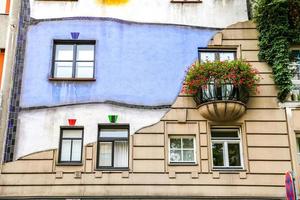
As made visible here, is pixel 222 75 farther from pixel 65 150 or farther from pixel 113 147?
pixel 65 150

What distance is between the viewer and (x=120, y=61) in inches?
703

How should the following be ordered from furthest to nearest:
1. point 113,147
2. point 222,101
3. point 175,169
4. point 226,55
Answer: point 226,55 → point 113,147 → point 222,101 → point 175,169

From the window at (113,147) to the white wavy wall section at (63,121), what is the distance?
0.96 feet

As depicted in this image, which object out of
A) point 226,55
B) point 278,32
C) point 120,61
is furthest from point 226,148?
point 120,61

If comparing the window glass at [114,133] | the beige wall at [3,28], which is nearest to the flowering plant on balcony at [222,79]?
the window glass at [114,133]

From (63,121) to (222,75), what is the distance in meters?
6.18

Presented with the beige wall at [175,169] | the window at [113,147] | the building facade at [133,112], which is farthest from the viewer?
the window at [113,147]

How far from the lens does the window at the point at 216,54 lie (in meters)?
18.2

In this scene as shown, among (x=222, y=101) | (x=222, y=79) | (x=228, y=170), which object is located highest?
(x=222, y=79)

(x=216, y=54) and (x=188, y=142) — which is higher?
(x=216, y=54)

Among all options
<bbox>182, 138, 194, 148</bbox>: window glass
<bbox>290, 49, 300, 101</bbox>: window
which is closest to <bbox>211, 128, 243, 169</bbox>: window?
<bbox>182, 138, 194, 148</bbox>: window glass

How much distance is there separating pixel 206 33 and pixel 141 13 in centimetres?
281

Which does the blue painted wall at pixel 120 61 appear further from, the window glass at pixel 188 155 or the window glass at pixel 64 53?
the window glass at pixel 188 155

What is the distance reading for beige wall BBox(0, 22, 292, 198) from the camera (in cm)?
1598
